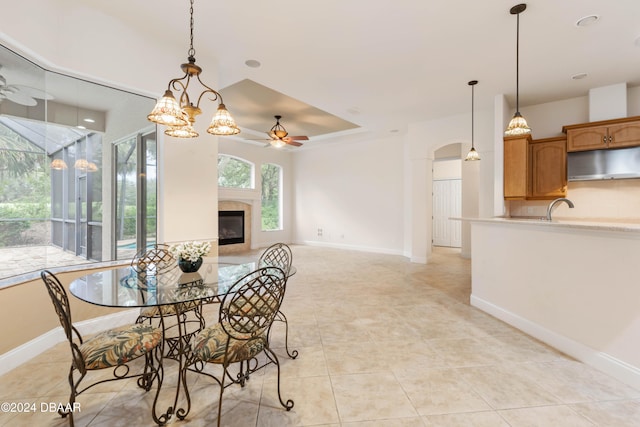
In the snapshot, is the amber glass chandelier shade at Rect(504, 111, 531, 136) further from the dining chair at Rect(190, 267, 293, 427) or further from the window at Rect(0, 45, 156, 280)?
the window at Rect(0, 45, 156, 280)

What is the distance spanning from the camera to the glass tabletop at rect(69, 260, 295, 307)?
1699 mm

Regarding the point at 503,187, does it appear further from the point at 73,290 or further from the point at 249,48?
the point at 73,290

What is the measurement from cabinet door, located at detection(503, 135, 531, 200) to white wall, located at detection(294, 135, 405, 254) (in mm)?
2729

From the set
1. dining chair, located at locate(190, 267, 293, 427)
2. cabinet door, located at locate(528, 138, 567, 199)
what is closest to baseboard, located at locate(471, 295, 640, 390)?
dining chair, located at locate(190, 267, 293, 427)

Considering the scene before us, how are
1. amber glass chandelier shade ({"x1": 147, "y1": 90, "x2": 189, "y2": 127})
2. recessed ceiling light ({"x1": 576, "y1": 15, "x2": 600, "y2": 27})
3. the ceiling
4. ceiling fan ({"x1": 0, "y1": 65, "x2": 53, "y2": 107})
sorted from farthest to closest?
recessed ceiling light ({"x1": 576, "y1": 15, "x2": 600, "y2": 27})
the ceiling
ceiling fan ({"x1": 0, "y1": 65, "x2": 53, "y2": 107})
amber glass chandelier shade ({"x1": 147, "y1": 90, "x2": 189, "y2": 127})

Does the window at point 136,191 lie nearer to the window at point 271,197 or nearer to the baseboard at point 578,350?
the baseboard at point 578,350

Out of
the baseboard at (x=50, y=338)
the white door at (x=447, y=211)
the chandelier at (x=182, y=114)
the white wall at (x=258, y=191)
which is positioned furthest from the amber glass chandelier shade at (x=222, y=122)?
the white door at (x=447, y=211)

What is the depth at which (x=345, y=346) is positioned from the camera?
2.57 m

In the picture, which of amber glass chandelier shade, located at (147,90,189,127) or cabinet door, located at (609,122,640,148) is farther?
cabinet door, located at (609,122,640,148)

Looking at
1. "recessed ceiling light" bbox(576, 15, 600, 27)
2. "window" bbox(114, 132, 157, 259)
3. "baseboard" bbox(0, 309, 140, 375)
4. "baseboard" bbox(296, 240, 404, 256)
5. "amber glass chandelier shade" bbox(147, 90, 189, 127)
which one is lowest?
"baseboard" bbox(0, 309, 140, 375)

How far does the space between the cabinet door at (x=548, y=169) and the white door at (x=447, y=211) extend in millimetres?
3583

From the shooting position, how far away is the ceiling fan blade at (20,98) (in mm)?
2372

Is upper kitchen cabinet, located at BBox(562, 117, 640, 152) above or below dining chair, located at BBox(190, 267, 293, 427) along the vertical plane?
above

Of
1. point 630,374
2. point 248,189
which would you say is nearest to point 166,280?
point 630,374
